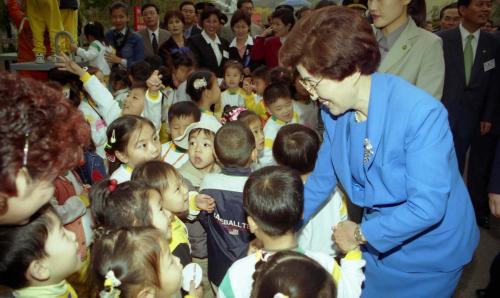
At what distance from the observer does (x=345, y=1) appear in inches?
200

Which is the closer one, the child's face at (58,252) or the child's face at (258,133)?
the child's face at (58,252)

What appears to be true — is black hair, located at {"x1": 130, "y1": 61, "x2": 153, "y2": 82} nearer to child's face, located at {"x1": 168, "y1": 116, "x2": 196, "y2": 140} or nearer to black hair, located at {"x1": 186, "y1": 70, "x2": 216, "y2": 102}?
black hair, located at {"x1": 186, "y1": 70, "x2": 216, "y2": 102}

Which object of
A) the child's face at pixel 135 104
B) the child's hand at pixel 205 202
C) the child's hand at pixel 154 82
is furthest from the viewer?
the child's face at pixel 135 104

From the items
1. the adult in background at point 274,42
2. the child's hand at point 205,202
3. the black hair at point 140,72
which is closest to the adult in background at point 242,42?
the adult in background at point 274,42

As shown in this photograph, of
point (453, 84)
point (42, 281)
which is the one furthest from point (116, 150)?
point (453, 84)

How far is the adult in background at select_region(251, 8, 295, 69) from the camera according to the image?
5176 mm

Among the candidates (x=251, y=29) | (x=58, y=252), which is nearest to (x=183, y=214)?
(x=58, y=252)

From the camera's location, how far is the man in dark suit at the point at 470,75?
138 inches

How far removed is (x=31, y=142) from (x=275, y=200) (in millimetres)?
883

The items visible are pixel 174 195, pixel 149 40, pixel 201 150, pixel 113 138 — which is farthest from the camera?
pixel 149 40

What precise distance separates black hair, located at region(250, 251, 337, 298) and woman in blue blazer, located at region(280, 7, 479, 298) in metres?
0.31

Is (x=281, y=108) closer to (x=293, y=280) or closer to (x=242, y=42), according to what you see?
(x=242, y=42)

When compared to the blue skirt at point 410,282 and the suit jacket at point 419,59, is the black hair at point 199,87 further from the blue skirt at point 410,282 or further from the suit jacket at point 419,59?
the blue skirt at point 410,282

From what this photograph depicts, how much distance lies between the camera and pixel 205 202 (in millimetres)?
2121
